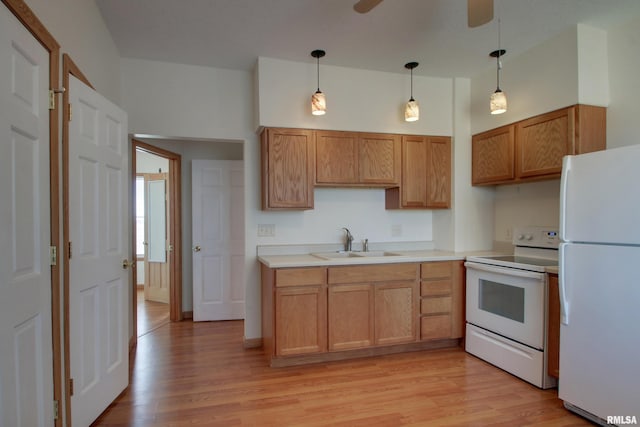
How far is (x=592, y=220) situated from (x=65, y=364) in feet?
10.0

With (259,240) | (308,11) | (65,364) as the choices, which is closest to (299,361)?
(259,240)

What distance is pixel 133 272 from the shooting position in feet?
11.4

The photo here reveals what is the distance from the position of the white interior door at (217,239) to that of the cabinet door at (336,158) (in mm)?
1488

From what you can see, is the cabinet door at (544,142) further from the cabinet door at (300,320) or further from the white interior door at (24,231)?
the white interior door at (24,231)

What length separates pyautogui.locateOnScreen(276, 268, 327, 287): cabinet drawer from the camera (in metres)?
2.92

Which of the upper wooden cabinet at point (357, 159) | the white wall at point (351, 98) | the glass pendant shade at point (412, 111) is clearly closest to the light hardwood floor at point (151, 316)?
the upper wooden cabinet at point (357, 159)

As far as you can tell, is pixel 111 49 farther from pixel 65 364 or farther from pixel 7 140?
pixel 65 364

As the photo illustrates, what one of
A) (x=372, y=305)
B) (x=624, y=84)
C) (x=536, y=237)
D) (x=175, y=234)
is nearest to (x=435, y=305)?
(x=372, y=305)

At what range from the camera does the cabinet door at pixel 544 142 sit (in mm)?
2715

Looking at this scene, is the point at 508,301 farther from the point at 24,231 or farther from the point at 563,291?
the point at 24,231

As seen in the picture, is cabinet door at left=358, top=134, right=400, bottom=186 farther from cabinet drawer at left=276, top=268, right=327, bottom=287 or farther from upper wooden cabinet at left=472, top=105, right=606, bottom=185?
cabinet drawer at left=276, top=268, right=327, bottom=287

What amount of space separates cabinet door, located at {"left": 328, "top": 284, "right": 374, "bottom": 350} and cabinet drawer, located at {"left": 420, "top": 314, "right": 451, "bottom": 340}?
1.72 feet

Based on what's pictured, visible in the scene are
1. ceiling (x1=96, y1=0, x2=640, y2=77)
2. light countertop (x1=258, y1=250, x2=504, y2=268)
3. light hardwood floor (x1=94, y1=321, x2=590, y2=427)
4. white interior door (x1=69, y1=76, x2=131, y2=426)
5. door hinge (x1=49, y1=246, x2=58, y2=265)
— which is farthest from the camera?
light countertop (x1=258, y1=250, x2=504, y2=268)

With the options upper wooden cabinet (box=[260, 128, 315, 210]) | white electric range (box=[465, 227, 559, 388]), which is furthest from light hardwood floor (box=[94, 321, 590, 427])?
upper wooden cabinet (box=[260, 128, 315, 210])
